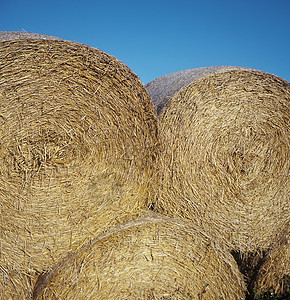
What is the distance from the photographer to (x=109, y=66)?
2.36m

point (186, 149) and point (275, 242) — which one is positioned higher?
point (186, 149)

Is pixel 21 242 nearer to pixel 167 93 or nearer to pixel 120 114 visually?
pixel 120 114

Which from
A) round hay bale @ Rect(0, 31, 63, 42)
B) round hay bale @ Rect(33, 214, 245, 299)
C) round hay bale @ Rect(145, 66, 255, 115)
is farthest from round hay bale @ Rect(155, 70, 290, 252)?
round hay bale @ Rect(0, 31, 63, 42)

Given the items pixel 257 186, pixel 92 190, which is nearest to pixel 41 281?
pixel 92 190

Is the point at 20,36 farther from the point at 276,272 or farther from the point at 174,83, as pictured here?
the point at 276,272

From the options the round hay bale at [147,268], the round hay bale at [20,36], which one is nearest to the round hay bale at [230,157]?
the round hay bale at [147,268]

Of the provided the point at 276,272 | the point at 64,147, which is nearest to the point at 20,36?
the point at 64,147

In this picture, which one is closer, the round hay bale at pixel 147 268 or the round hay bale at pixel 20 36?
the round hay bale at pixel 20 36

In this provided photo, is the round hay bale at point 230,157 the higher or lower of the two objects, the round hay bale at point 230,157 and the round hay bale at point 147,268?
the higher

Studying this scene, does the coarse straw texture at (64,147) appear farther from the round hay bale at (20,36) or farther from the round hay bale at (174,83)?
the round hay bale at (174,83)

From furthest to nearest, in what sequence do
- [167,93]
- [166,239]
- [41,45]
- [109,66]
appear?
[167,93], [166,239], [109,66], [41,45]

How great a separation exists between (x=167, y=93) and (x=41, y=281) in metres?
1.62

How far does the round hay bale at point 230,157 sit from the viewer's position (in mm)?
2691

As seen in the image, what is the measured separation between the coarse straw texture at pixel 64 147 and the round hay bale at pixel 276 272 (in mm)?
1129
